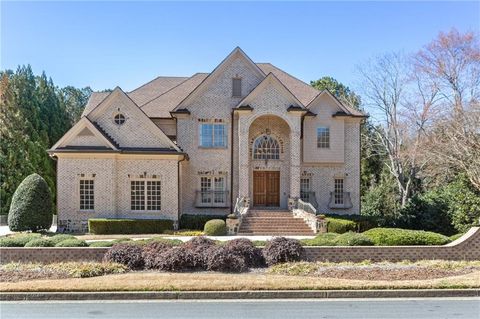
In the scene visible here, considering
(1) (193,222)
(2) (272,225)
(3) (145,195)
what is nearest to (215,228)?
(1) (193,222)

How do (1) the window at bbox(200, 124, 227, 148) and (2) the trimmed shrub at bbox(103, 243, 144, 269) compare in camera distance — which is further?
(1) the window at bbox(200, 124, 227, 148)

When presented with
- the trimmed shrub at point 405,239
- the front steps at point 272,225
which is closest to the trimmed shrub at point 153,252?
the trimmed shrub at point 405,239

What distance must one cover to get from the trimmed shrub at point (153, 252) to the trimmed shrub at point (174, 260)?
13 centimetres

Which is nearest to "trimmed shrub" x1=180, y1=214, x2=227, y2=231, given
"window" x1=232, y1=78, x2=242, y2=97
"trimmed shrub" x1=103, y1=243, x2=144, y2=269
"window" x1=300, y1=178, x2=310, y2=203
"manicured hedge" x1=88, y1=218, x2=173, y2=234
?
"manicured hedge" x1=88, y1=218, x2=173, y2=234

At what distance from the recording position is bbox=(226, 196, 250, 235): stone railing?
91.9 ft

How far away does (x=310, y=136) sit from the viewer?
111ft

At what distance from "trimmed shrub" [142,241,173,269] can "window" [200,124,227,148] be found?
55.9ft

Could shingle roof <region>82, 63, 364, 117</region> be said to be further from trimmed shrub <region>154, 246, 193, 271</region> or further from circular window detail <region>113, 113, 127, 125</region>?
trimmed shrub <region>154, 246, 193, 271</region>

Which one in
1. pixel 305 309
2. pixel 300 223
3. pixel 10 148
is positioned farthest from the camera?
pixel 10 148

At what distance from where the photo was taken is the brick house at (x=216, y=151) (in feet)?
94.7

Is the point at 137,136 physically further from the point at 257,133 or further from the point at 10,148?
the point at 10,148

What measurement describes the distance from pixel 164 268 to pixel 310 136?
21.0 metres

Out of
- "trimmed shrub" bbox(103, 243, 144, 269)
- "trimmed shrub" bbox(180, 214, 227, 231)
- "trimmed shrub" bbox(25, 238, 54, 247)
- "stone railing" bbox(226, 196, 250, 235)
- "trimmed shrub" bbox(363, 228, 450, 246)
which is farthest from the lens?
"trimmed shrub" bbox(180, 214, 227, 231)

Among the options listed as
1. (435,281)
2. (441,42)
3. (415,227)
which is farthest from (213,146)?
(435,281)
